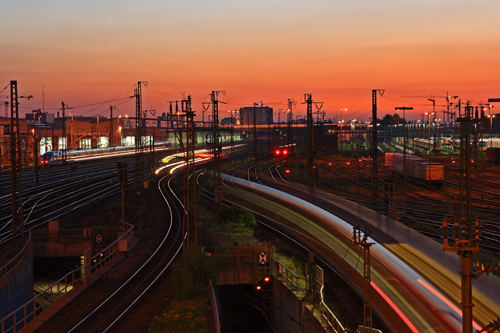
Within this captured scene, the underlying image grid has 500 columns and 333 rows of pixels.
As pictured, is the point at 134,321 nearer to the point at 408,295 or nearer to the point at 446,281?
the point at 408,295

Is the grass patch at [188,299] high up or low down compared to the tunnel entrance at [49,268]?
up

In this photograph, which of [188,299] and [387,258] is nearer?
[188,299]

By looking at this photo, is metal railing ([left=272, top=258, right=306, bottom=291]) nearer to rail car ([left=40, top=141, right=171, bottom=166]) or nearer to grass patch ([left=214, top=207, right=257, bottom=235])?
grass patch ([left=214, top=207, right=257, bottom=235])

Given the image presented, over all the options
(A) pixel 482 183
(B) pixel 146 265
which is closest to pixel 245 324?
(B) pixel 146 265

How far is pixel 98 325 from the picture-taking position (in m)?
20.8

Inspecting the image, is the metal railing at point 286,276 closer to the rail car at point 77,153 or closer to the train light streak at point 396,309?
the train light streak at point 396,309

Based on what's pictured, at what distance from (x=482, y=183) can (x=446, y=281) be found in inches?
1709

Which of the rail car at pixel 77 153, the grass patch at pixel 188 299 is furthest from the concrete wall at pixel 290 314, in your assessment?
the rail car at pixel 77 153

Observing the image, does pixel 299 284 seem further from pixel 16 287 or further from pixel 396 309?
pixel 16 287

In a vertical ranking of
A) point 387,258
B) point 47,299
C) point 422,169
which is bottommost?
point 47,299

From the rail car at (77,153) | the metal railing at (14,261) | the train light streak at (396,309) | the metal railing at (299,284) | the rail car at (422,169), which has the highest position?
the rail car at (77,153)

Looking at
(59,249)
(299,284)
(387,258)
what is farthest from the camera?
(59,249)

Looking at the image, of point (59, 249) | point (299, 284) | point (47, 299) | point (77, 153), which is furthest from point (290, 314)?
point (77, 153)

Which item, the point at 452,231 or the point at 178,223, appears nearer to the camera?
the point at 452,231
